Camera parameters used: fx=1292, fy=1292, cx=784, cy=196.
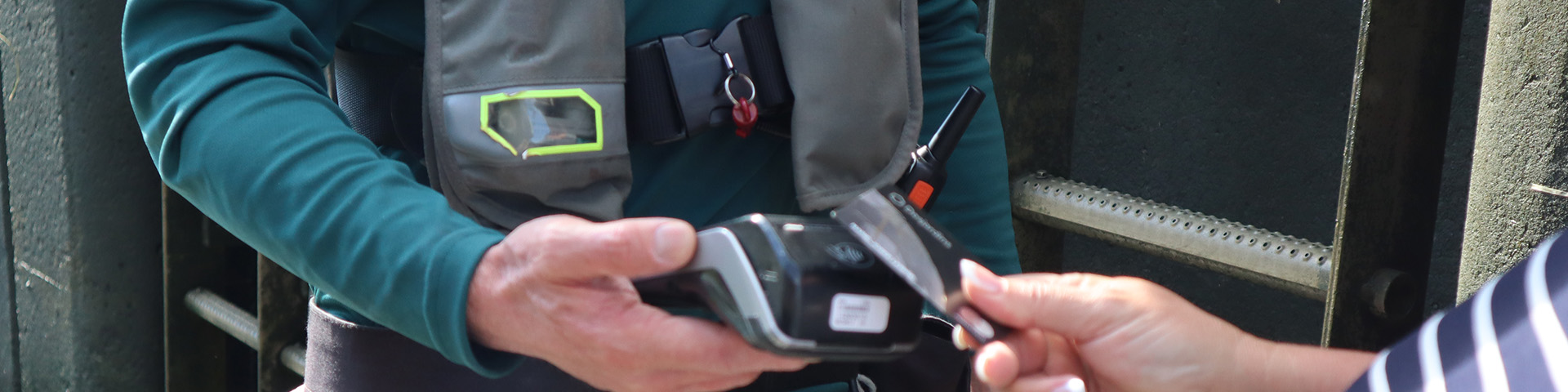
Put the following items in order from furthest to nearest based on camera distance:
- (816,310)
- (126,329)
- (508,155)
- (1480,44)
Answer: (126,329) → (1480,44) → (508,155) → (816,310)

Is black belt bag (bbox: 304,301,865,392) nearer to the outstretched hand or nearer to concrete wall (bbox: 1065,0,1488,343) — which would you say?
the outstretched hand

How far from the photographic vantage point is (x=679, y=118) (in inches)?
43.9

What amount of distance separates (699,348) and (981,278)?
0.17 metres

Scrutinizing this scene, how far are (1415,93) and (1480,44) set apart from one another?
50 centimetres

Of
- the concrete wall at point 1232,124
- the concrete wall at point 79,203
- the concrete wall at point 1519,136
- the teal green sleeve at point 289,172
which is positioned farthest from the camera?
the concrete wall at point 79,203

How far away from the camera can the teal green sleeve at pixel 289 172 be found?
0.85 metres

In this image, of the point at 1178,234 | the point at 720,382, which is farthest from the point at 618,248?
the point at 1178,234

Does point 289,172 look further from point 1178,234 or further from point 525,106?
point 1178,234

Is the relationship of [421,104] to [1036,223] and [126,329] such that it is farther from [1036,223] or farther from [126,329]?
[126,329]

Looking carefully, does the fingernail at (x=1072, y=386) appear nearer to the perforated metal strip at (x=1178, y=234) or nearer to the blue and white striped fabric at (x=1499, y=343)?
the blue and white striped fabric at (x=1499, y=343)

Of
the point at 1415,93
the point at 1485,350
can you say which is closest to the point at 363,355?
the point at 1485,350

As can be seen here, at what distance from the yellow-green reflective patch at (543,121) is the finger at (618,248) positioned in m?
0.26

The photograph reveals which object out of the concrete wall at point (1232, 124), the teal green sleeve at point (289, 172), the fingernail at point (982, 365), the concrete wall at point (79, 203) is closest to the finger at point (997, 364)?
the fingernail at point (982, 365)

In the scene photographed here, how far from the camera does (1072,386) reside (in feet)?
2.48
